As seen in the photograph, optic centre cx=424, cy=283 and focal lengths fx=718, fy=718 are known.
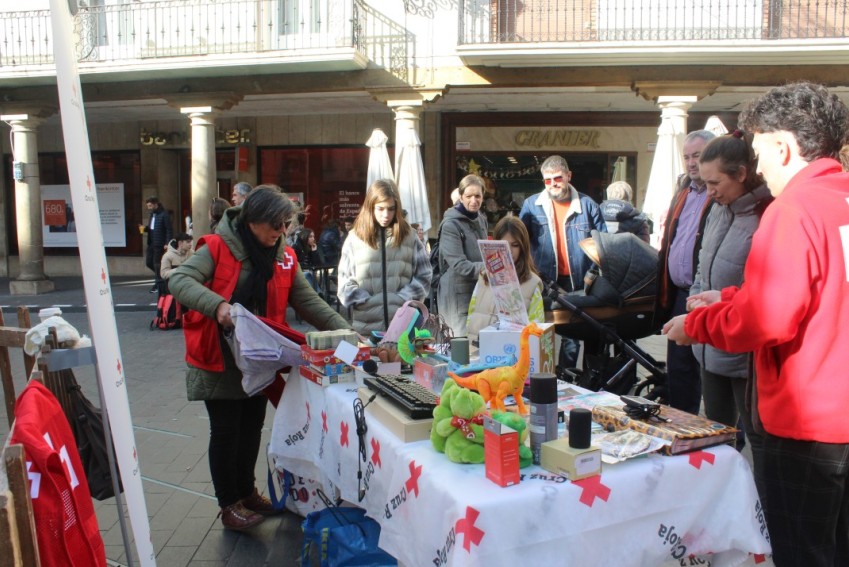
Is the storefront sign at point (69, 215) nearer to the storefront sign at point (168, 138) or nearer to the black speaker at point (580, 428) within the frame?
the storefront sign at point (168, 138)

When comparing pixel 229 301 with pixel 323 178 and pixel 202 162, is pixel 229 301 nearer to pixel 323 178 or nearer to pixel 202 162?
pixel 202 162

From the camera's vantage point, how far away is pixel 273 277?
363 cm

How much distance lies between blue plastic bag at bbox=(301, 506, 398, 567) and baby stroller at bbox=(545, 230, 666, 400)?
244 cm

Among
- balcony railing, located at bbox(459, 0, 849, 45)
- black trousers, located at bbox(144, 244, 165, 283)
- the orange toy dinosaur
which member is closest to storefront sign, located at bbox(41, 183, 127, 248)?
black trousers, located at bbox(144, 244, 165, 283)

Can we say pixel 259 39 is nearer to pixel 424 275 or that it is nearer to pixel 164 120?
pixel 164 120

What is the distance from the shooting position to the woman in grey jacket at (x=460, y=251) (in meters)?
5.47

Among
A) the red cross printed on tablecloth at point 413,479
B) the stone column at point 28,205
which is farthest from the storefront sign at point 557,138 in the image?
the red cross printed on tablecloth at point 413,479

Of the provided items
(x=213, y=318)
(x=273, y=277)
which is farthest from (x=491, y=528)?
(x=273, y=277)

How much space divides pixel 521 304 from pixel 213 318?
1.39 m

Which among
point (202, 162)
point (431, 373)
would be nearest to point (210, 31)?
point (202, 162)

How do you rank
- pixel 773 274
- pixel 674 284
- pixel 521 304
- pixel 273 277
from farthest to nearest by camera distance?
pixel 674 284
pixel 273 277
pixel 521 304
pixel 773 274

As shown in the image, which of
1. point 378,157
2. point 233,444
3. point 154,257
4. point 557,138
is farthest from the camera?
point 557,138

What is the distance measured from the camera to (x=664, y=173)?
11.0 m

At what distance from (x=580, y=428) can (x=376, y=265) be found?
268cm
